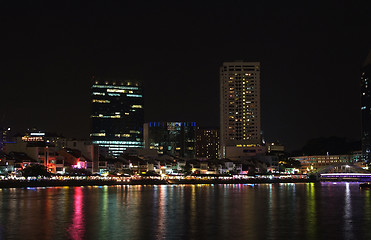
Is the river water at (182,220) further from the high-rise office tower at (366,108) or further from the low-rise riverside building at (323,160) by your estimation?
A: the low-rise riverside building at (323,160)

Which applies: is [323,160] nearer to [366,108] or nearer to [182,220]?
[366,108]

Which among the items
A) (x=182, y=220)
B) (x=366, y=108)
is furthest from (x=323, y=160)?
(x=182, y=220)

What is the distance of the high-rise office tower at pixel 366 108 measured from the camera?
167 metres

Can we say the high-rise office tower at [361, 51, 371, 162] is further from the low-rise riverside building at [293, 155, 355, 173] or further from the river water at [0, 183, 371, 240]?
the river water at [0, 183, 371, 240]

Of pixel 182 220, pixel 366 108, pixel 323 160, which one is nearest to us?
pixel 182 220

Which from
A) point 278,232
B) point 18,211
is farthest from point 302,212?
point 18,211

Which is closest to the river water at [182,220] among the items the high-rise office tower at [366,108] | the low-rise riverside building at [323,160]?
the high-rise office tower at [366,108]

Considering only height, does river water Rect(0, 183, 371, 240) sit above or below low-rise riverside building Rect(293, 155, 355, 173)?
below

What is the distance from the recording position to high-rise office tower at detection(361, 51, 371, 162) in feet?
548

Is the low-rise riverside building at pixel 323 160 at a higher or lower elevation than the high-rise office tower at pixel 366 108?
lower

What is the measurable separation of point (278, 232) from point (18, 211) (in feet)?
74.5

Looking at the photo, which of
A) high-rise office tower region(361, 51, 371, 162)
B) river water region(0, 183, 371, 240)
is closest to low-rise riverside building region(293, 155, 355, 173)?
high-rise office tower region(361, 51, 371, 162)

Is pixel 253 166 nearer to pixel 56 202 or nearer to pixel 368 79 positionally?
pixel 368 79

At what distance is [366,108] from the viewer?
171m
